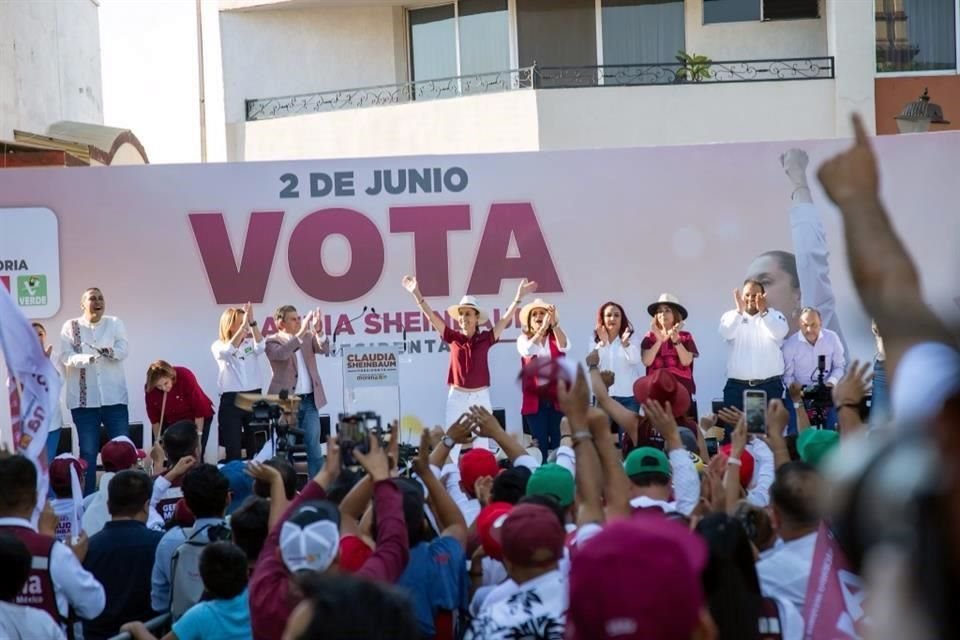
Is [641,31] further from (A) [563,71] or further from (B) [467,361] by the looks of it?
(B) [467,361]

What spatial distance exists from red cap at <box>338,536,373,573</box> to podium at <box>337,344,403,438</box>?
8044mm

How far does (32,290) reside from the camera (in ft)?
41.9

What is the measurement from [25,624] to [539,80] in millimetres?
16634

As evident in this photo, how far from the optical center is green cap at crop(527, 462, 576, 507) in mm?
5199

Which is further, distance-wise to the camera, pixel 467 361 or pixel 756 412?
pixel 467 361

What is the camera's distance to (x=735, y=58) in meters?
20.3

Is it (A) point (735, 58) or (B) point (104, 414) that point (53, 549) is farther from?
(A) point (735, 58)

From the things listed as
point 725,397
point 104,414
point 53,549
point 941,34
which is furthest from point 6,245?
point 941,34

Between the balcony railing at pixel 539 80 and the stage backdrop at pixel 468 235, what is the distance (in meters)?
6.57

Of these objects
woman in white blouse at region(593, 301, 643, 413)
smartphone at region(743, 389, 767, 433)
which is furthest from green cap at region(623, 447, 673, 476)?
woman in white blouse at region(593, 301, 643, 413)

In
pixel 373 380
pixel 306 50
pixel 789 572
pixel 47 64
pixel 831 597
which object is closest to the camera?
pixel 831 597

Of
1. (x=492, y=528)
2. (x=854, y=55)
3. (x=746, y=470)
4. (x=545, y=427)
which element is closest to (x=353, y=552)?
(x=492, y=528)

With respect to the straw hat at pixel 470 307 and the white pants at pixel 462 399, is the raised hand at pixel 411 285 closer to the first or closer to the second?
the straw hat at pixel 470 307

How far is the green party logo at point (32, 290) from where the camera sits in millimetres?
12758
